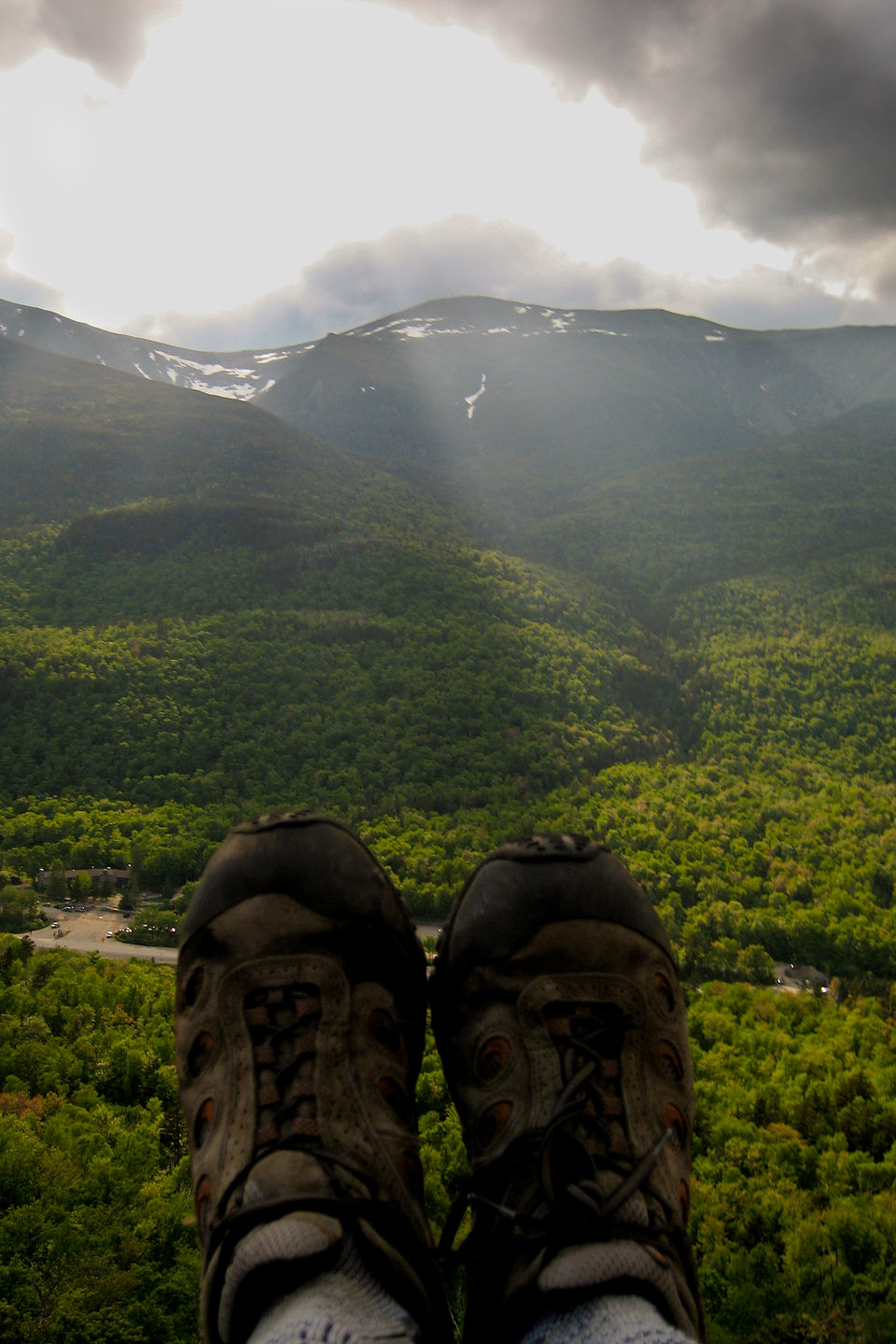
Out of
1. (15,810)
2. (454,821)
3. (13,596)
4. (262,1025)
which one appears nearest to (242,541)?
(13,596)

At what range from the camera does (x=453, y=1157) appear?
15.9 feet

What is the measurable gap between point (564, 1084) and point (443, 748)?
4122 centimetres

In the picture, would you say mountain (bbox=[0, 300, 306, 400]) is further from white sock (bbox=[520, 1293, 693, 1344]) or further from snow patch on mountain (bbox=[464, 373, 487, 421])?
white sock (bbox=[520, 1293, 693, 1344])

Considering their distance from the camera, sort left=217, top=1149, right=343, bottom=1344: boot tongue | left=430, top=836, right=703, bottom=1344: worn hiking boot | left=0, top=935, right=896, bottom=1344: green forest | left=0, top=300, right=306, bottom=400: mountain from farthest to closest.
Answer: left=0, top=300, right=306, bottom=400: mountain
left=0, top=935, right=896, bottom=1344: green forest
left=430, top=836, right=703, bottom=1344: worn hiking boot
left=217, top=1149, right=343, bottom=1344: boot tongue

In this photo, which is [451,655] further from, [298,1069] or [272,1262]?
[272,1262]

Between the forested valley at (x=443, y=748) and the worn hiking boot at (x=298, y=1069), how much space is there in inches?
11.3

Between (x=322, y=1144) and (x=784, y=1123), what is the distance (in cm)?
563

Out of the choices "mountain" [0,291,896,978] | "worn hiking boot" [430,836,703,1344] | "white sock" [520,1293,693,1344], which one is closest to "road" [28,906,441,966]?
"mountain" [0,291,896,978]

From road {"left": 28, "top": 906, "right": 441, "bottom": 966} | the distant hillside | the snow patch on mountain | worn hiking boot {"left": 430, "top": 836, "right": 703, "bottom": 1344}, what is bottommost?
road {"left": 28, "top": 906, "right": 441, "bottom": 966}

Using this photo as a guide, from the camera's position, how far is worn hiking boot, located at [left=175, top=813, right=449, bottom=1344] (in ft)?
6.19

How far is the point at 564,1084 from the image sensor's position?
2.53 meters

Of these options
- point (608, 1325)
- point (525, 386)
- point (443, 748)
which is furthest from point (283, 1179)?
point (525, 386)

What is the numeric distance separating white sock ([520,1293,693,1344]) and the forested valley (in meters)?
1.01

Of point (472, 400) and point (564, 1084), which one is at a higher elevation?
point (472, 400)
